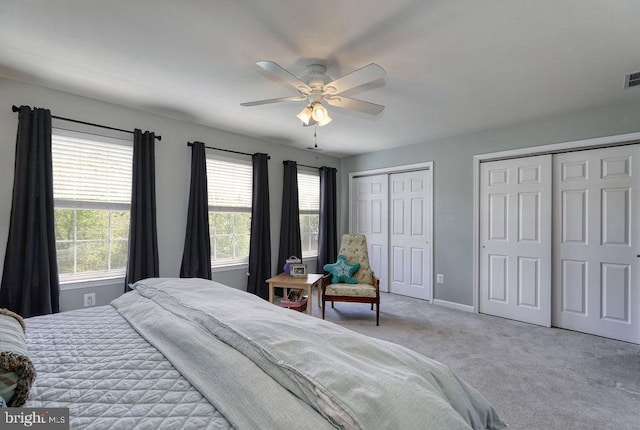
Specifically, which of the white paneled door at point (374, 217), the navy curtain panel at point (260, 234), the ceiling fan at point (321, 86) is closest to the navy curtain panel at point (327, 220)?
the white paneled door at point (374, 217)

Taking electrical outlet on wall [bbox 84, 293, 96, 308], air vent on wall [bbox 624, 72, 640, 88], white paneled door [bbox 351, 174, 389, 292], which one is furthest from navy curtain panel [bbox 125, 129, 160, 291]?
air vent on wall [bbox 624, 72, 640, 88]

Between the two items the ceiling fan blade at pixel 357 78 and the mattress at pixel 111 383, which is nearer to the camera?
the mattress at pixel 111 383

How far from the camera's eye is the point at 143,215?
322 centimetres

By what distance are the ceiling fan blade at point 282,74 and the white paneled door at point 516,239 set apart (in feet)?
10.0

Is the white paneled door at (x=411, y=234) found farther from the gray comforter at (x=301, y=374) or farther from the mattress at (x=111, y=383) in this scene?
the mattress at (x=111, y=383)

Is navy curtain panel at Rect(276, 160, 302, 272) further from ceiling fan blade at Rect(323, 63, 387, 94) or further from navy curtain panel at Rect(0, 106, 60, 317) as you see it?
navy curtain panel at Rect(0, 106, 60, 317)

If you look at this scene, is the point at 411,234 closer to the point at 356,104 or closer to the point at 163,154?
the point at 356,104

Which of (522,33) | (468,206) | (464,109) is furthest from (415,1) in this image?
(468,206)

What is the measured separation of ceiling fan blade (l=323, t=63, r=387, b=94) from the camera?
1848 millimetres

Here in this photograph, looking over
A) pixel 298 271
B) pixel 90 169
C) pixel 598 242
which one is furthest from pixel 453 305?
pixel 90 169

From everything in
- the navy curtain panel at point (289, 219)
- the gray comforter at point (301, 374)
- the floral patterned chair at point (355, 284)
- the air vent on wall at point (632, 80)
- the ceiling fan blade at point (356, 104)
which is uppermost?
the air vent on wall at point (632, 80)

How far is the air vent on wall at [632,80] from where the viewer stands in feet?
8.12

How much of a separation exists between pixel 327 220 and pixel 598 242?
3618mm

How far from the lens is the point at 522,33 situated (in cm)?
193
